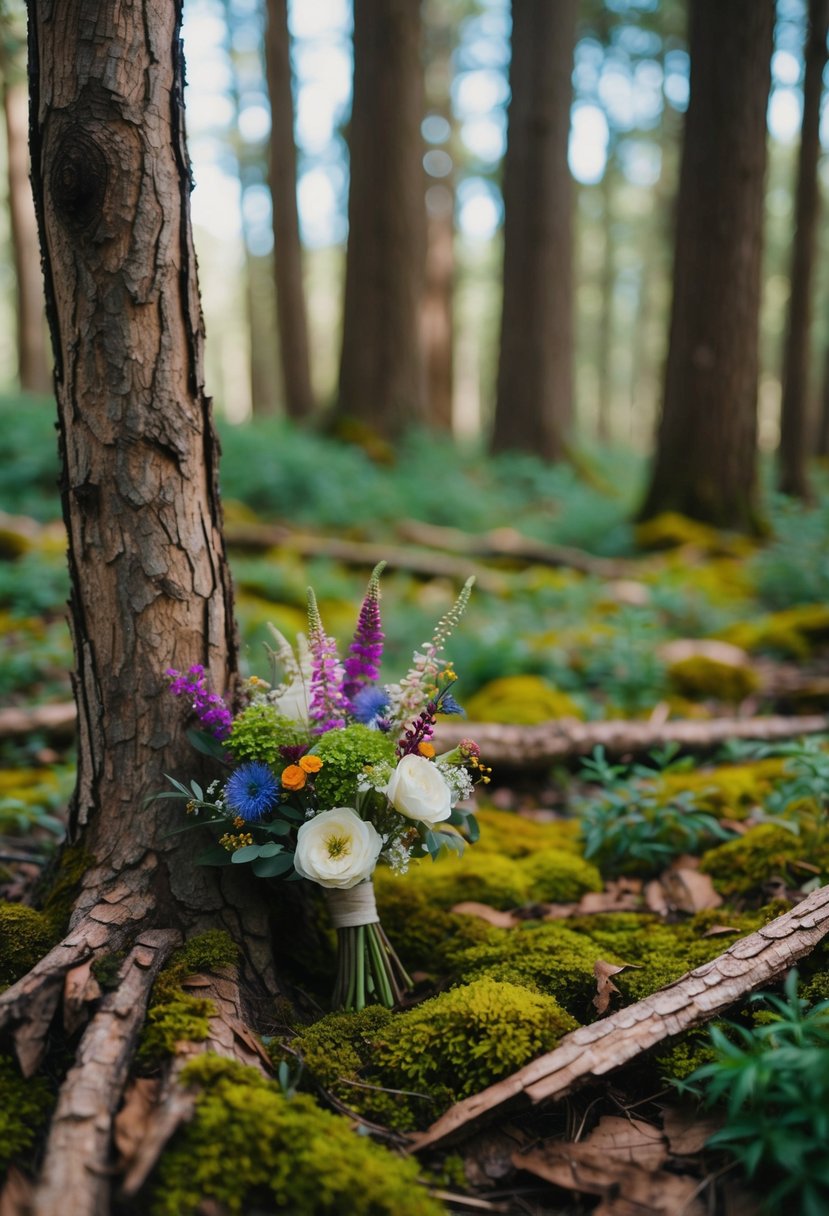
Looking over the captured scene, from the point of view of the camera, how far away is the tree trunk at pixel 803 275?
8695 millimetres

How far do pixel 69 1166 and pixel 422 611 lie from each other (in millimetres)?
4879

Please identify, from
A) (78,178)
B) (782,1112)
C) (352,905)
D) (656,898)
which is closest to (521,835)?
(656,898)

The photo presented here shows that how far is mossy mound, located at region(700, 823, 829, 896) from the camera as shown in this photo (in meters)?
2.76

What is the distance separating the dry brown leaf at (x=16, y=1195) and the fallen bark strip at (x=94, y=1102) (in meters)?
0.04

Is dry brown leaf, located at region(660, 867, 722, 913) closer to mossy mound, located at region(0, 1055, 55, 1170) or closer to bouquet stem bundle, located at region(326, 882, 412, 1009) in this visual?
bouquet stem bundle, located at region(326, 882, 412, 1009)

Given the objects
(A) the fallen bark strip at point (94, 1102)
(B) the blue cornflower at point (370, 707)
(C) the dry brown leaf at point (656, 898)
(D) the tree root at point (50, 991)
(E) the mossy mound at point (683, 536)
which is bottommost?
(C) the dry brown leaf at point (656, 898)

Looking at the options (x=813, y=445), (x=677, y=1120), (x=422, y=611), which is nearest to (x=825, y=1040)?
(x=677, y=1120)

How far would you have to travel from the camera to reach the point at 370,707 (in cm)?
236

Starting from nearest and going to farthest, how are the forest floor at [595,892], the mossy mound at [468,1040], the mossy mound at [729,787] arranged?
the forest floor at [595,892] < the mossy mound at [468,1040] < the mossy mound at [729,787]

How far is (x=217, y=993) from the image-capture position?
202 cm

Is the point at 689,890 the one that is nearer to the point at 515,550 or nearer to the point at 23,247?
the point at 515,550

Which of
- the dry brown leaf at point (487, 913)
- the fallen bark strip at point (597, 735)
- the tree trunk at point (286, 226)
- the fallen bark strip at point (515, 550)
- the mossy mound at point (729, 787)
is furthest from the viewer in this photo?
the tree trunk at point (286, 226)

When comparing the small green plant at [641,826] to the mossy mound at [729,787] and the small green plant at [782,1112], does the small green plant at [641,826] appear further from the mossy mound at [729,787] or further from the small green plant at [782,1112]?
the small green plant at [782,1112]

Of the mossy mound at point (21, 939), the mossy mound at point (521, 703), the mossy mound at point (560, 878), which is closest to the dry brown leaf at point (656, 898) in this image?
the mossy mound at point (560, 878)
